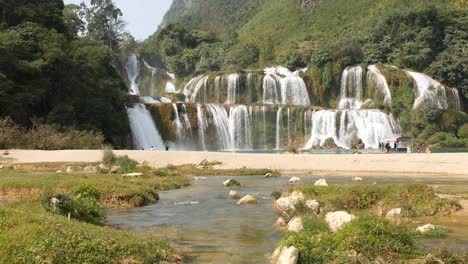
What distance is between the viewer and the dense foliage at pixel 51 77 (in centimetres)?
4009

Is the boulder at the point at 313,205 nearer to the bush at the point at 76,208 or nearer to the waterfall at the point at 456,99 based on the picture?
the bush at the point at 76,208

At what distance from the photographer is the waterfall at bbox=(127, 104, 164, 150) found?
168ft

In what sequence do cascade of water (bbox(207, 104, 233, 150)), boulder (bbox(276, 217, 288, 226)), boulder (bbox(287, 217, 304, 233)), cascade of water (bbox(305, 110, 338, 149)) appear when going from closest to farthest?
boulder (bbox(287, 217, 304, 233)) → boulder (bbox(276, 217, 288, 226)) → cascade of water (bbox(207, 104, 233, 150)) → cascade of water (bbox(305, 110, 338, 149))

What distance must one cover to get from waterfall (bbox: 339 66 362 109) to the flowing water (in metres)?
48.5

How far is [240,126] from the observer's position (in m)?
56.4

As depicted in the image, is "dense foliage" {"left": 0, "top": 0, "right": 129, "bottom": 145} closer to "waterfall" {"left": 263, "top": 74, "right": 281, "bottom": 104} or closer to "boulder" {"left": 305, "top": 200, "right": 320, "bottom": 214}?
"waterfall" {"left": 263, "top": 74, "right": 281, "bottom": 104}

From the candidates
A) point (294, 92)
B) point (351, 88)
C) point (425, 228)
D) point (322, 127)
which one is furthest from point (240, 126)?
point (425, 228)

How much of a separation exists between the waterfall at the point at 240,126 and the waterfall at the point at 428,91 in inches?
858

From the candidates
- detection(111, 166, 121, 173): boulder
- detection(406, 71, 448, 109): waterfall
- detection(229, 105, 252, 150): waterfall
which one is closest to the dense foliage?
detection(229, 105, 252, 150): waterfall

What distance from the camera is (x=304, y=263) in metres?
7.79

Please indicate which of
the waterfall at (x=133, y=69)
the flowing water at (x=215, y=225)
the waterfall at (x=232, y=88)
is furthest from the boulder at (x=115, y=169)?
the waterfall at (x=133, y=69)

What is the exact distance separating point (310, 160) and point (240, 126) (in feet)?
84.0

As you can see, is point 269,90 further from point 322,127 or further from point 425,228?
point 425,228

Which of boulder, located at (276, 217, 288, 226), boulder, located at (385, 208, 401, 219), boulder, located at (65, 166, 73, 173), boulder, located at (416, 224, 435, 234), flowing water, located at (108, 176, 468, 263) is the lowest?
flowing water, located at (108, 176, 468, 263)
